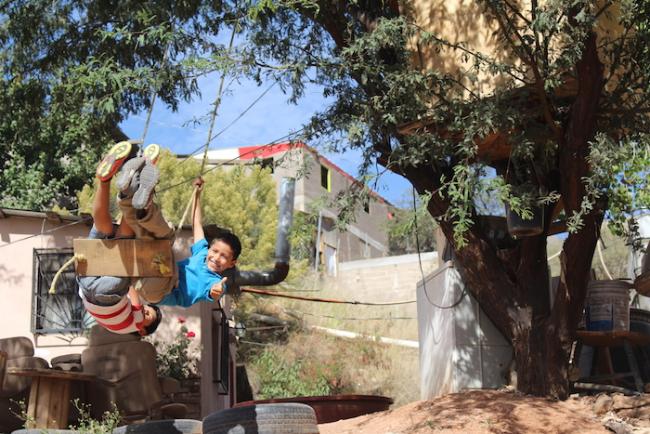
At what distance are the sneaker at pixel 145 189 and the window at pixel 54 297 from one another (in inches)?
308

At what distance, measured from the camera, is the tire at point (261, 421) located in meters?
6.97

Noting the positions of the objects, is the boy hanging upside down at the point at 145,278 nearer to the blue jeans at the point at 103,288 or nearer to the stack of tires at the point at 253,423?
the blue jeans at the point at 103,288

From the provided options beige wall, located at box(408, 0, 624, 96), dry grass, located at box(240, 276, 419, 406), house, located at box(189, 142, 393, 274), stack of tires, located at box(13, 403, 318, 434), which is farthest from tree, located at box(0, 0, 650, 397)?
house, located at box(189, 142, 393, 274)


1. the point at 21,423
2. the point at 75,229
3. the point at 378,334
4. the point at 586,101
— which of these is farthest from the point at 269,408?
the point at 378,334

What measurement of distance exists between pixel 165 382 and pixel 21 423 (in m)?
2.27

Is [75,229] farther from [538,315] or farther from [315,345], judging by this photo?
[315,345]

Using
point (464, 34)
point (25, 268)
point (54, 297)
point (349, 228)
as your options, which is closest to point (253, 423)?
point (464, 34)

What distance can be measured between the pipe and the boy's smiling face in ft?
8.16

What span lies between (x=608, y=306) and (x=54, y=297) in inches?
284

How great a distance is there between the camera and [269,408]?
23.5 ft

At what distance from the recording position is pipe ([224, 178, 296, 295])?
10148mm

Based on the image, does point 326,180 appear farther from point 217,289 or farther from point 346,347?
point 217,289

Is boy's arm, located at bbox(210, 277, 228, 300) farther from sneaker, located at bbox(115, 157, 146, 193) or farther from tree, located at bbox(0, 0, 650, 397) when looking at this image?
tree, located at bbox(0, 0, 650, 397)

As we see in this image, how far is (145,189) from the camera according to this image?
17.6ft
